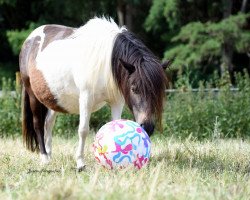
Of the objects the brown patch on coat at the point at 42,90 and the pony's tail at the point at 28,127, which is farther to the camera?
the pony's tail at the point at 28,127

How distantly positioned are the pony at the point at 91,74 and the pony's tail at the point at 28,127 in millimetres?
173

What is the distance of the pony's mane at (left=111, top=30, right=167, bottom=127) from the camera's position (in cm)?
593

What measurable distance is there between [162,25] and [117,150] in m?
14.4

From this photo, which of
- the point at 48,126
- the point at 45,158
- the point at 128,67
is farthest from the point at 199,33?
the point at 128,67

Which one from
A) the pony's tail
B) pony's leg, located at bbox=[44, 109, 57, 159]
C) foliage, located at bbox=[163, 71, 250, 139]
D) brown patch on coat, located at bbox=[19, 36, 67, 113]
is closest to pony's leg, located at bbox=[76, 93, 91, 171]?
brown patch on coat, located at bbox=[19, 36, 67, 113]

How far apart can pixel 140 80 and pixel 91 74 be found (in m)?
0.73

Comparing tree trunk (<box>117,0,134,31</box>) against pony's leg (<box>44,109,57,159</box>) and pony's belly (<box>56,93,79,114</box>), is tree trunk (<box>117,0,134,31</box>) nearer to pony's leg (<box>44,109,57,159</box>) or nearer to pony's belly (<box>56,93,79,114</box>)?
pony's leg (<box>44,109,57,159</box>)

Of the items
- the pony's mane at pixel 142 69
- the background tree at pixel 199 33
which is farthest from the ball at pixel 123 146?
the background tree at pixel 199 33

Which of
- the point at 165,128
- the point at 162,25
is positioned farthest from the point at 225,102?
the point at 162,25

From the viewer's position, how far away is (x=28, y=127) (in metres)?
8.26

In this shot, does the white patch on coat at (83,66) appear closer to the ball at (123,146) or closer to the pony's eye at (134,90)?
the pony's eye at (134,90)

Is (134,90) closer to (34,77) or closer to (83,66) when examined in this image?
(83,66)

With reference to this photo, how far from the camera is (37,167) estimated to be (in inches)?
252

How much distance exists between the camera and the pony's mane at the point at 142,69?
5.93 meters
